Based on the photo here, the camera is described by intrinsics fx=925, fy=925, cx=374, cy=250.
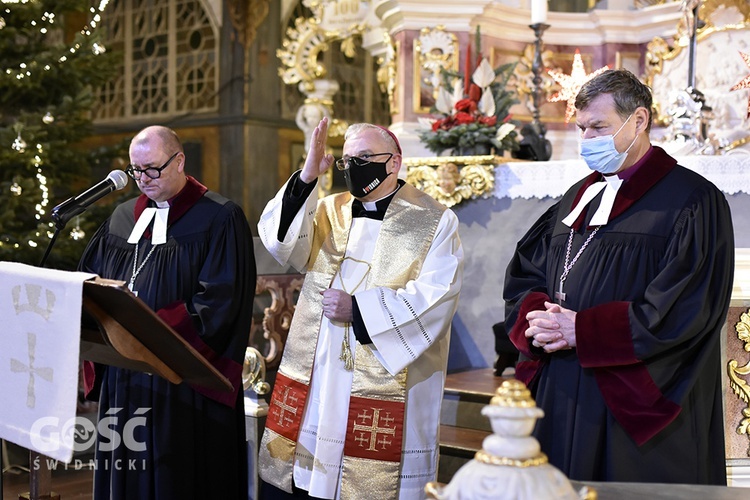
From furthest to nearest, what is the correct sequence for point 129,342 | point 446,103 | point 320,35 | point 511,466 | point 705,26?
point 320,35
point 705,26
point 446,103
point 129,342
point 511,466

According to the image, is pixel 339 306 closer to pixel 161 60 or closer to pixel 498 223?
pixel 498 223

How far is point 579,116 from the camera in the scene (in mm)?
2854

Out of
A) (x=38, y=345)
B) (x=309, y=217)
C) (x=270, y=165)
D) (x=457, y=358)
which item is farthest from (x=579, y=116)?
(x=270, y=165)

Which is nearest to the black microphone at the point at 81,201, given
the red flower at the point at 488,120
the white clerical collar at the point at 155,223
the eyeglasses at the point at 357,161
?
the white clerical collar at the point at 155,223

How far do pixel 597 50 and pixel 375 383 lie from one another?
13.6 feet

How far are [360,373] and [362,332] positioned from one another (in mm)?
203

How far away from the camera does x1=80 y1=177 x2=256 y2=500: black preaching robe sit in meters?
3.41

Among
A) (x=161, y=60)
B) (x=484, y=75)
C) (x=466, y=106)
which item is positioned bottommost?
(x=466, y=106)

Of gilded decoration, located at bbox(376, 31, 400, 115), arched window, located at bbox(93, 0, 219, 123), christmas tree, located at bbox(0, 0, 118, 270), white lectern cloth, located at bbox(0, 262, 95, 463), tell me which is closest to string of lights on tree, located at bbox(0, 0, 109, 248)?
christmas tree, located at bbox(0, 0, 118, 270)

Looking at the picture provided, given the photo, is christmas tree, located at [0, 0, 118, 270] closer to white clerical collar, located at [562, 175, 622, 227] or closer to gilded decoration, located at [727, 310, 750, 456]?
white clerical collar, located at [562, 175, 622, 227]

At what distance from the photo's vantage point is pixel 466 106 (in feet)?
17.6

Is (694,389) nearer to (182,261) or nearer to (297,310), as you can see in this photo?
(297,310)

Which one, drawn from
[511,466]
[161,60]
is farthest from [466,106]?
[161,60]

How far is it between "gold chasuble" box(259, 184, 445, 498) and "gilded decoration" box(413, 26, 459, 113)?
2.81 m
